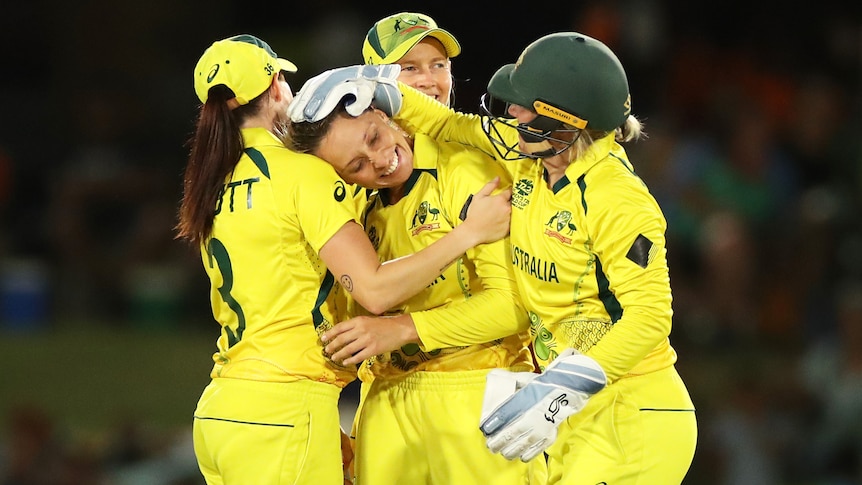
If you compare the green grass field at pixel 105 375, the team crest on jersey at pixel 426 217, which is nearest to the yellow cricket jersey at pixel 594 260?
the team crest on jersey at pixel 426 217

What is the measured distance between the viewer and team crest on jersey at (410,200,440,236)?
13.9 ft

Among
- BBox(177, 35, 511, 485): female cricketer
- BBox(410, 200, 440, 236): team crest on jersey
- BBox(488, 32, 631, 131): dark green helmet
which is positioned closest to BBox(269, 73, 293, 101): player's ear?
BBox(177, 35, 511, 485): female cricketer

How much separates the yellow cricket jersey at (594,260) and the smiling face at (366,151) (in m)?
0.31

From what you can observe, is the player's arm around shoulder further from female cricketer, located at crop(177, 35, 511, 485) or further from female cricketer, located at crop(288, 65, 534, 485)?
female cricketer, located at crop(177, 35, 511, 485)

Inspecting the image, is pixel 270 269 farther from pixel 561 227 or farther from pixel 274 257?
pixel 561 227

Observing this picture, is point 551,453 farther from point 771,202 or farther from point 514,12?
point 514,12

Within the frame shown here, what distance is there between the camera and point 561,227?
3.88 m

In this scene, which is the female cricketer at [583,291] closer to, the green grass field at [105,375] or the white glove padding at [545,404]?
the white glove padding at [545,404]

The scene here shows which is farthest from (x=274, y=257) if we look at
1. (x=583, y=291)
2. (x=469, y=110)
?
(x=469, y=110)

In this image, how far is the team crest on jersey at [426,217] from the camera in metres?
4.24

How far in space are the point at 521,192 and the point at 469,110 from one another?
4200 mm

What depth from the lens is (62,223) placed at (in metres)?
9.73

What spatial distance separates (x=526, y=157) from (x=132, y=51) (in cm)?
808

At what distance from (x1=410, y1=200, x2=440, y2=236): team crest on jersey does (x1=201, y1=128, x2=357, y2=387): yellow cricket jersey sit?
0.30 meters
